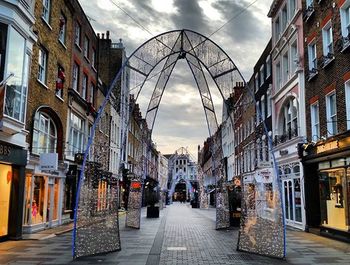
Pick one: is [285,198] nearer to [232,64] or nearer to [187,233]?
[187,233]

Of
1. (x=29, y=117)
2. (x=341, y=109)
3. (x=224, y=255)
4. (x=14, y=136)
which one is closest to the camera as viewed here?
(x=224, y=255)

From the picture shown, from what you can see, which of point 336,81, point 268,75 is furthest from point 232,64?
point 268,75

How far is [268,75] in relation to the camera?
27922 mm

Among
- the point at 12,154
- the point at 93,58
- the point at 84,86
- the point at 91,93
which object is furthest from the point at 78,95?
the point at 12,154

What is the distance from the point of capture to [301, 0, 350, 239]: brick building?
52.4 feet

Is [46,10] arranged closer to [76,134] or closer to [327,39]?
[76,134]

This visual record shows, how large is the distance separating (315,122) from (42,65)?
1327 cm

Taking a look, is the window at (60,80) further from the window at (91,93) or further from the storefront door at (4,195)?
the storefront door at (4,195)

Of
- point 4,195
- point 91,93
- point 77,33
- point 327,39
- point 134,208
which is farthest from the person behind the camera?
point 91,93

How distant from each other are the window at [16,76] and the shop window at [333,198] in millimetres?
12769

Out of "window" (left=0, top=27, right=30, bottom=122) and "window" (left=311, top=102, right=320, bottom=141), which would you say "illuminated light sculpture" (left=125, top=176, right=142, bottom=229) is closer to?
"window" (left=0, top=27, right=30, bottom=122)

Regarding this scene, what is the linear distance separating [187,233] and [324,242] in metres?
6.12

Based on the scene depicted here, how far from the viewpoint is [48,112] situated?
2030cm

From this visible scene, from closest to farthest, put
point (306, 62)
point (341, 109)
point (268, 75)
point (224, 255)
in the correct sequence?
point (224, 255)
point (341, 109)
point (306, 62)
point (268, 75)
